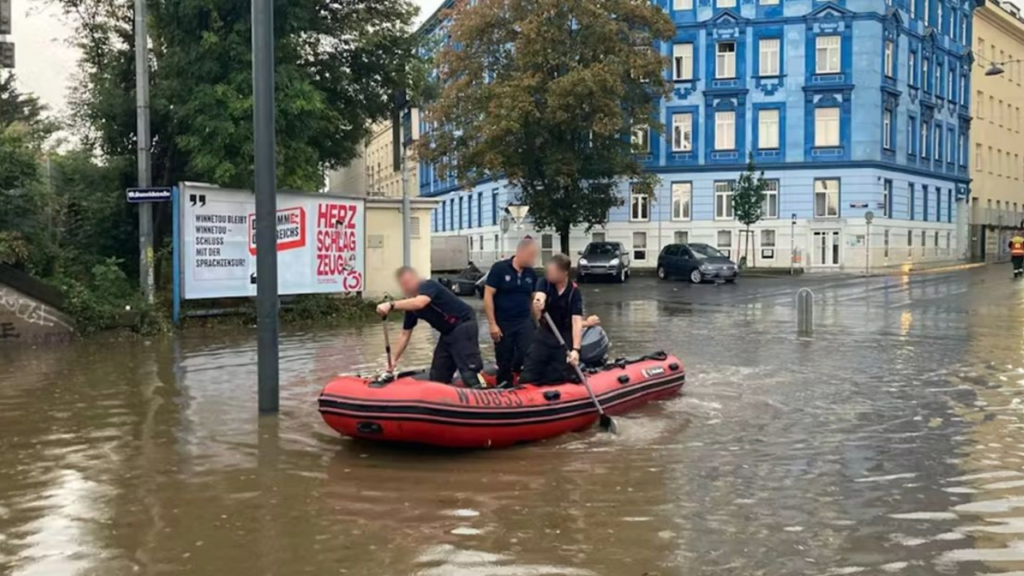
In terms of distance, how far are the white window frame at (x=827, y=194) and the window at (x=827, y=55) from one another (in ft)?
18.3

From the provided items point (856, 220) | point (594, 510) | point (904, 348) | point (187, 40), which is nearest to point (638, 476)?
point (594, 510)

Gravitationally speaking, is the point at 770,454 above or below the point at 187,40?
below

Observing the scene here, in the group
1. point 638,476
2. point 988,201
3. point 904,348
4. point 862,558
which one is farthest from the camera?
point 988,201

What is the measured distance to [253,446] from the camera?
847 centimetres

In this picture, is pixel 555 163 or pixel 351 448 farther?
pixel 555 163

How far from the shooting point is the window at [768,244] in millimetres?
48469

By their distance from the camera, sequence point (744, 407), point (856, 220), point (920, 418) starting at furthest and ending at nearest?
1. point (856, 220)
2. point (744, 407)
3. point (920, 418)

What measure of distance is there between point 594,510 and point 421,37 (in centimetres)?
1898

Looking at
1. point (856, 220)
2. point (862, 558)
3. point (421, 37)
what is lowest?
point (862, 558)

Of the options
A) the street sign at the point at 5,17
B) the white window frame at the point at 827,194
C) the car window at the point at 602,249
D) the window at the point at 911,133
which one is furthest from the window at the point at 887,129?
the street sign at the point at 5,17

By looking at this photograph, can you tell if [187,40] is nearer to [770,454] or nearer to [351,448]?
[351,448]

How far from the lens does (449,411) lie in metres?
7.79

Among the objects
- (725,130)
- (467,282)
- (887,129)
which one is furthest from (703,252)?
(887,129)

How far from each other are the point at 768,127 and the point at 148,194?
38.6 metres
